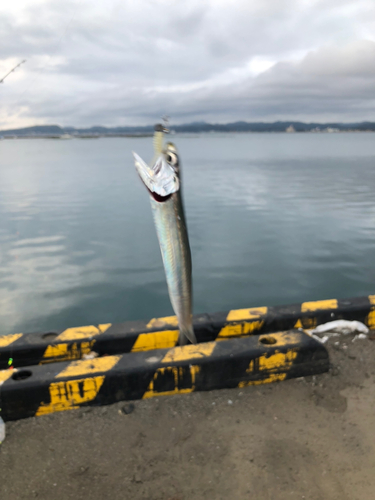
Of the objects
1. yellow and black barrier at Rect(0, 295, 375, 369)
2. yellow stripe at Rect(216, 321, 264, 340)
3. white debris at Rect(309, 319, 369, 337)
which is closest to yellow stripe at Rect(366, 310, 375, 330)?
yellow and black barrier at Rect(0, 295, 375, 369)

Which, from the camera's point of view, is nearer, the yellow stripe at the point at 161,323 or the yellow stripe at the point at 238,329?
the yellow stripe at the point at 161,323

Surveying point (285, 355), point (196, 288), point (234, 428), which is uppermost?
point (285, 355)

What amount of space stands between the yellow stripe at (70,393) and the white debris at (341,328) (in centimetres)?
250

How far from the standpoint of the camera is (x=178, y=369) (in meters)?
3.33

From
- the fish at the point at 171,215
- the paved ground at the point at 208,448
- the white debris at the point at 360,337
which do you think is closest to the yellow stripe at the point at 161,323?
the paved ground at the point at 208,448

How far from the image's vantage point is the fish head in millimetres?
2027

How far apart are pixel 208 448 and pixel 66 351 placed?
171cm

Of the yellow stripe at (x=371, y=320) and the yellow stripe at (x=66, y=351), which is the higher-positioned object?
the yellow stripe at (x=66, y=351)

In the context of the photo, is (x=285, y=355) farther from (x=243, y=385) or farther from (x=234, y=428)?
(x=234, y=428)

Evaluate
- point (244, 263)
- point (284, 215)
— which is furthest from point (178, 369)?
point (284, 215)

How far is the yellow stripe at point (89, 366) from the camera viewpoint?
10.5 feet

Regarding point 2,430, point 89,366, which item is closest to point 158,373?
point 89,366

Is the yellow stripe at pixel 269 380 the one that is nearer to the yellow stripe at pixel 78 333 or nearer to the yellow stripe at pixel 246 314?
the yellow stripe at pixel 246 314

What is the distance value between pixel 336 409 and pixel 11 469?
2675 millimetres
